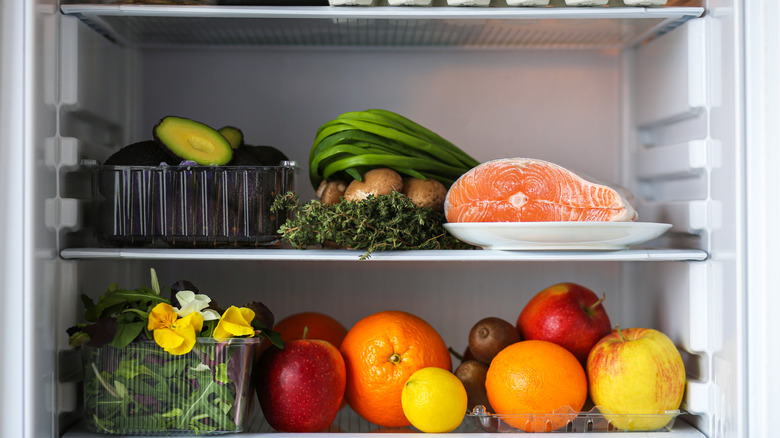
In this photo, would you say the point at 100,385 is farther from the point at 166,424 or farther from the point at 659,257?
the point at 659,257

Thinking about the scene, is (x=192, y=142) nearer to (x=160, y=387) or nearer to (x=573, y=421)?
(x=160, y=387)

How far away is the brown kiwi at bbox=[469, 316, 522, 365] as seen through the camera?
3.61 ft

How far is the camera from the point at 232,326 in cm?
95

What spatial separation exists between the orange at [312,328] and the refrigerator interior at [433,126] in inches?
5.7

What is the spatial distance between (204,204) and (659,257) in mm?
727

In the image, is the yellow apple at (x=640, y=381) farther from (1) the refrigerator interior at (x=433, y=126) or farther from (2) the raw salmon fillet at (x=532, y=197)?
(2) the raw salmon fillet at (x=532, y=197)

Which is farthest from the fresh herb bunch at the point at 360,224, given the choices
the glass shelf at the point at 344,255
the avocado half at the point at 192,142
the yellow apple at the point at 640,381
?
the yellow apple at the point at 640,381

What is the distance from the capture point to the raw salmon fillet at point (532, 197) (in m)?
0.99

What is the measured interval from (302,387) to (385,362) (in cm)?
14

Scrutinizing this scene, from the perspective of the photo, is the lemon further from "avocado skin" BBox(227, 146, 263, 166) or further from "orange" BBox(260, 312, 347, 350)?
"avocado skin" BBox(227, 146, 263, 166)

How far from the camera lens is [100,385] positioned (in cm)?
95

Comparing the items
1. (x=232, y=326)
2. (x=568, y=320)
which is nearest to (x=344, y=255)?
(x=232, y=326)

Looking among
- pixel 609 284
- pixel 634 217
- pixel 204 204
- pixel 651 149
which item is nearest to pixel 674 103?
pixel 651 149

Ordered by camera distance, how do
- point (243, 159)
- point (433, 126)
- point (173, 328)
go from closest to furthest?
1. point (173, 328)
2. point (243, 159)
3. point (433, 126)
